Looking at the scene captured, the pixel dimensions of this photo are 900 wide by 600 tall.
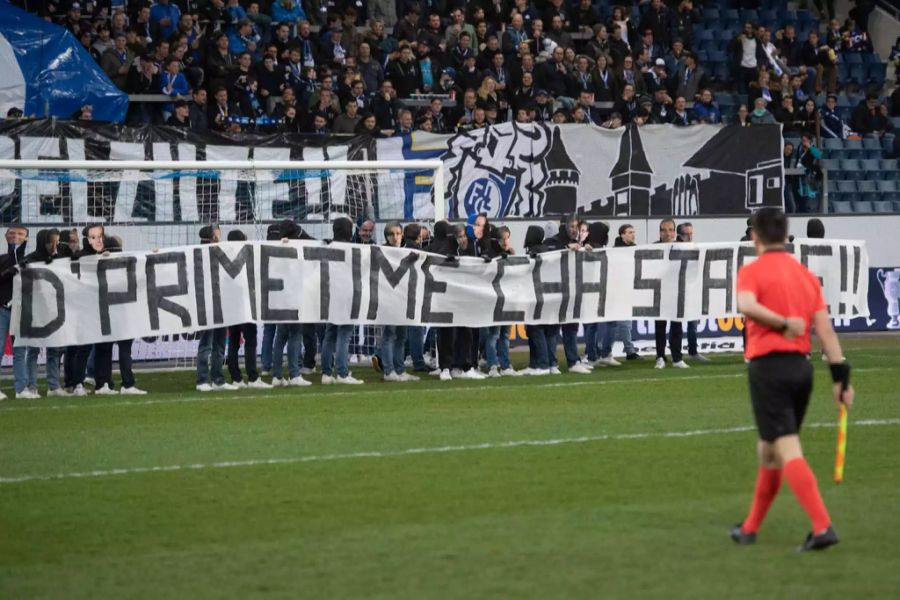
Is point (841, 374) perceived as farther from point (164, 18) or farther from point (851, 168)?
point (851, 168)

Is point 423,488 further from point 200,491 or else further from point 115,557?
point 115,557

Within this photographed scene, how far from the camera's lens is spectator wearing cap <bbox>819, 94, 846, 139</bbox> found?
2972 cm

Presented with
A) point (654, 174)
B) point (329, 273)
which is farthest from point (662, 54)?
point (329, 273)

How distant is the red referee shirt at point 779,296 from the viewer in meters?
8.00

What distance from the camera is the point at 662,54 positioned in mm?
30172

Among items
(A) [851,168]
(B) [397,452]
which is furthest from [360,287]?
(A) [851,168]

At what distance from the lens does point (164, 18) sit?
81.9ft

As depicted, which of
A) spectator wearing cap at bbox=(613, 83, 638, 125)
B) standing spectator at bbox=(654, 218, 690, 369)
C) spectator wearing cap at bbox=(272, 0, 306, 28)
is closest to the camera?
standing spectator at bbox=(654, 218, 690, 369)

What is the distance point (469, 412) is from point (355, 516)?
5287 millimetres

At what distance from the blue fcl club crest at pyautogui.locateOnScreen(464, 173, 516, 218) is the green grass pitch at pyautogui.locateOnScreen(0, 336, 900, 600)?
8.08m

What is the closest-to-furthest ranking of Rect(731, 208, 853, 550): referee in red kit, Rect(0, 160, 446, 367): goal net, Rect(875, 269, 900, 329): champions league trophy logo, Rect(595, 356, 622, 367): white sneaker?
Rect(731, 208, 853, 550): referee in red kit < Rect(0, 160, 446, 367): goal net < Rect(595, 356, 622, 367): white sneaker < Rect(875, 269, 900, 329): champions league trophy logo

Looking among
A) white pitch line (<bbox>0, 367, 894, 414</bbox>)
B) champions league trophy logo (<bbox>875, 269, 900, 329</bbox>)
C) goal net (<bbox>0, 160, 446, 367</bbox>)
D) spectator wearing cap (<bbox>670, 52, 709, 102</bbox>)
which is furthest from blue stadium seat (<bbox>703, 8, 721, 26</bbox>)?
white pitch line (<bbox>0, 367, 894, 414</bbox>)

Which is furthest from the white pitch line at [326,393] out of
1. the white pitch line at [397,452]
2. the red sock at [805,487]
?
the red sock at [805,487]

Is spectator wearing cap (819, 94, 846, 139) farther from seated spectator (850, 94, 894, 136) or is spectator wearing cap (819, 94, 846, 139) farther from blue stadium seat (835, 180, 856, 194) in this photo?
blue stadium seat (835, 180, 856, 194)
